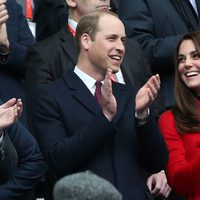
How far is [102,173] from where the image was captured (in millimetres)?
4469

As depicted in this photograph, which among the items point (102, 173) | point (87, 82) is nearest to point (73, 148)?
point (102, 173)

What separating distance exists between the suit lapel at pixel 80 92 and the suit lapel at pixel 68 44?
23.1 inches

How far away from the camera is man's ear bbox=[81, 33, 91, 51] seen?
4887 millimetres

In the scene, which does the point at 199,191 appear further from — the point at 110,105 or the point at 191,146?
the point at 110,105

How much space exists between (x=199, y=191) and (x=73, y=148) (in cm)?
102

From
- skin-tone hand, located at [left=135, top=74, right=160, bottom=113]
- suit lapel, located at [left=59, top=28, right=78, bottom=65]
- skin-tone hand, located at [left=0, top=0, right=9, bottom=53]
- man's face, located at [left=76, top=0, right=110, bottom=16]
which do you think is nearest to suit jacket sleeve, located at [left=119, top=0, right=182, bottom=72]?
Answer: man's face, located at [left=76, top=0, right=110, bottom=16]

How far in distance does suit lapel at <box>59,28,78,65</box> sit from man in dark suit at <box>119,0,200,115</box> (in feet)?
2.15

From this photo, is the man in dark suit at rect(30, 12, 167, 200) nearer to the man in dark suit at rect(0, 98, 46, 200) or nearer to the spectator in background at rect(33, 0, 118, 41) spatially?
the man in dark suit at rect(0, 98, 46, 200)

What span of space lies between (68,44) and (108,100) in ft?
4.19

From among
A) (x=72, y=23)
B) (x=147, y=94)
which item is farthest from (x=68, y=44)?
(x=147, y=94)

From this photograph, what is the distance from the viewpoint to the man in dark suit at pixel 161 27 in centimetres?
575

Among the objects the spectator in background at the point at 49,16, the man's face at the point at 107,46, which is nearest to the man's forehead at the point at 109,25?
the man's face at the point at 107,46

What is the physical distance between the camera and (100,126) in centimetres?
432

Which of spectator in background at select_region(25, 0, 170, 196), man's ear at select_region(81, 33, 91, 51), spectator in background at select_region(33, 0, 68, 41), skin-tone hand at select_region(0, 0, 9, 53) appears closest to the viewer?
man's ear at select_region(81, 33, 91, 51)
